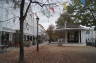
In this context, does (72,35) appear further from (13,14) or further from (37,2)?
(37,2)

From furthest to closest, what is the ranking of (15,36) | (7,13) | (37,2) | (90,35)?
(90,35)
(15,36)
(7,13)
(37,2)

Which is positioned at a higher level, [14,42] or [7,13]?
[7,13]

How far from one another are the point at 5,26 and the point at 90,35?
44094 mm

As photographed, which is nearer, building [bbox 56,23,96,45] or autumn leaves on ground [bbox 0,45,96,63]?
autumn leaves on ground [bbox 0,45,96,63]

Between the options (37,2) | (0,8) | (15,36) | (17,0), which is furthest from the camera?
(15,36)

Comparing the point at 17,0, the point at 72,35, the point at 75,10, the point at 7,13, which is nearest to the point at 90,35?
the point at 72,35

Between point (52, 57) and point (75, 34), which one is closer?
point (52, 57)

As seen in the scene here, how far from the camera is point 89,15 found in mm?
20156

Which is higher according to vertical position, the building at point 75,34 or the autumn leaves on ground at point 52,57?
the building at point 75,34

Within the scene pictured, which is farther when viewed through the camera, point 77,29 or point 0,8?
point 77,29

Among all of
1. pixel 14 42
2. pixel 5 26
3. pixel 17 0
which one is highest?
pixel 17 0

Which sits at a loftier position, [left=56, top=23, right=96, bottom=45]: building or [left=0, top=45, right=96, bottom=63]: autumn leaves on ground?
[left=56, top=23, right=96, bottom=45]: building

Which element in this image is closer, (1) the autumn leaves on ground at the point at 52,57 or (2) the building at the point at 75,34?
(1) the autumn leaves on ground at the point at 52,57

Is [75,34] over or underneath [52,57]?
over
